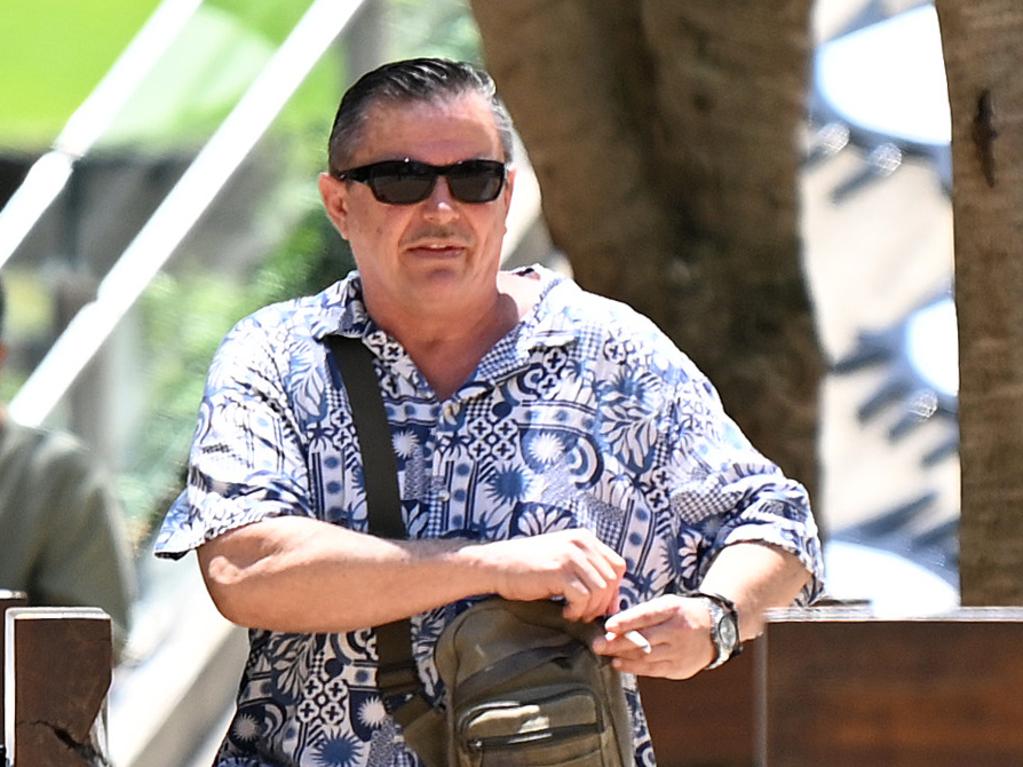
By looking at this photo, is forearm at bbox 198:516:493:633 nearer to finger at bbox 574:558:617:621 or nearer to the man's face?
finger at bbox 574:558:617:621

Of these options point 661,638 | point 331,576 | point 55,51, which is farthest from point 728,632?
point 55,51

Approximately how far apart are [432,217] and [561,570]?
23.2 inches

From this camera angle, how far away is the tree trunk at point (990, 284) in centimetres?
408

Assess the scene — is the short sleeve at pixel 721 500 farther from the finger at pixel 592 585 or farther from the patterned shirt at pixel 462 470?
the finger at pixel 592 585

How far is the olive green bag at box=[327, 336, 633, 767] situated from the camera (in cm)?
311

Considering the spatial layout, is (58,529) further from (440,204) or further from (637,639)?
(637,639)

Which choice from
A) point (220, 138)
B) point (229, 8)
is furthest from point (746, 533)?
point (229, 8)

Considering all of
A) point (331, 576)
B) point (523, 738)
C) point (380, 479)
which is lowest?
point (523, 738)

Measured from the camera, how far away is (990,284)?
4.12m

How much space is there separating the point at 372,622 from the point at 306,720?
0.19 metres

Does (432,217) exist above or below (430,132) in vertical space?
below

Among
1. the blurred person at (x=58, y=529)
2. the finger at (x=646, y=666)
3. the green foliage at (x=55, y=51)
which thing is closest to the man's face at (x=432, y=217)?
the finger at (x=646, y=666)

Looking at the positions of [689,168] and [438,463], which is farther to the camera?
[689,168]

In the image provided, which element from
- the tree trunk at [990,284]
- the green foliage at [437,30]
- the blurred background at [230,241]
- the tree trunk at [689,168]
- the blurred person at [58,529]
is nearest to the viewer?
the tree trunk at [990,284]
